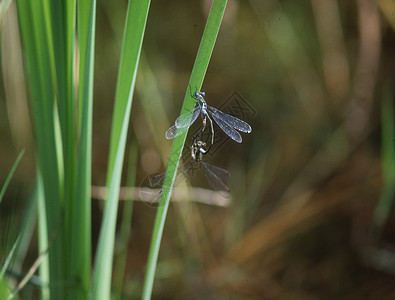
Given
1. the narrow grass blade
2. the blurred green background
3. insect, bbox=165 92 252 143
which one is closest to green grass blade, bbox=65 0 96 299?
insect, bbox=165 92 252 143

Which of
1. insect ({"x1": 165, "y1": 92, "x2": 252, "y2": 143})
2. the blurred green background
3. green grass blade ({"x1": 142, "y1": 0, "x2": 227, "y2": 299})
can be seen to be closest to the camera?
green grass blade ({"x1": 142, "y1": 0, "x2": 227, "y2": 299})

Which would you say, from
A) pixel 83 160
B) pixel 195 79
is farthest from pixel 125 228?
pixel 195 79

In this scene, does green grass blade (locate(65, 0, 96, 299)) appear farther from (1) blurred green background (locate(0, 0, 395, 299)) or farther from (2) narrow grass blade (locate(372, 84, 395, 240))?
(2) narrow grass blade (locate(372, 84, 395, 240))

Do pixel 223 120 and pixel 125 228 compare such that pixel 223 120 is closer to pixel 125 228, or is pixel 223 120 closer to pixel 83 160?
pixel 83 160

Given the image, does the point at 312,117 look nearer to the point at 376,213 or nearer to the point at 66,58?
the point at 376,213

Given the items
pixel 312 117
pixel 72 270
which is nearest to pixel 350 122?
pixel 312 117

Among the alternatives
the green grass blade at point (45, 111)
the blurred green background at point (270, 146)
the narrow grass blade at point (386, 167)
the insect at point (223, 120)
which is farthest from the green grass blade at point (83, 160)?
the narrow grass blade at point (386, 167)

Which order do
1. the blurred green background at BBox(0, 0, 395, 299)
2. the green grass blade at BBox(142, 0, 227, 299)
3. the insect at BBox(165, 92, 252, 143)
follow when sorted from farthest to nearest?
1. the blurred green background at BBox(0, 0, 395, 299)
2. the insect at BBox(165, 92, 252, 143)
3. the green grass blade at BBox(142, 0, 227, 299)
